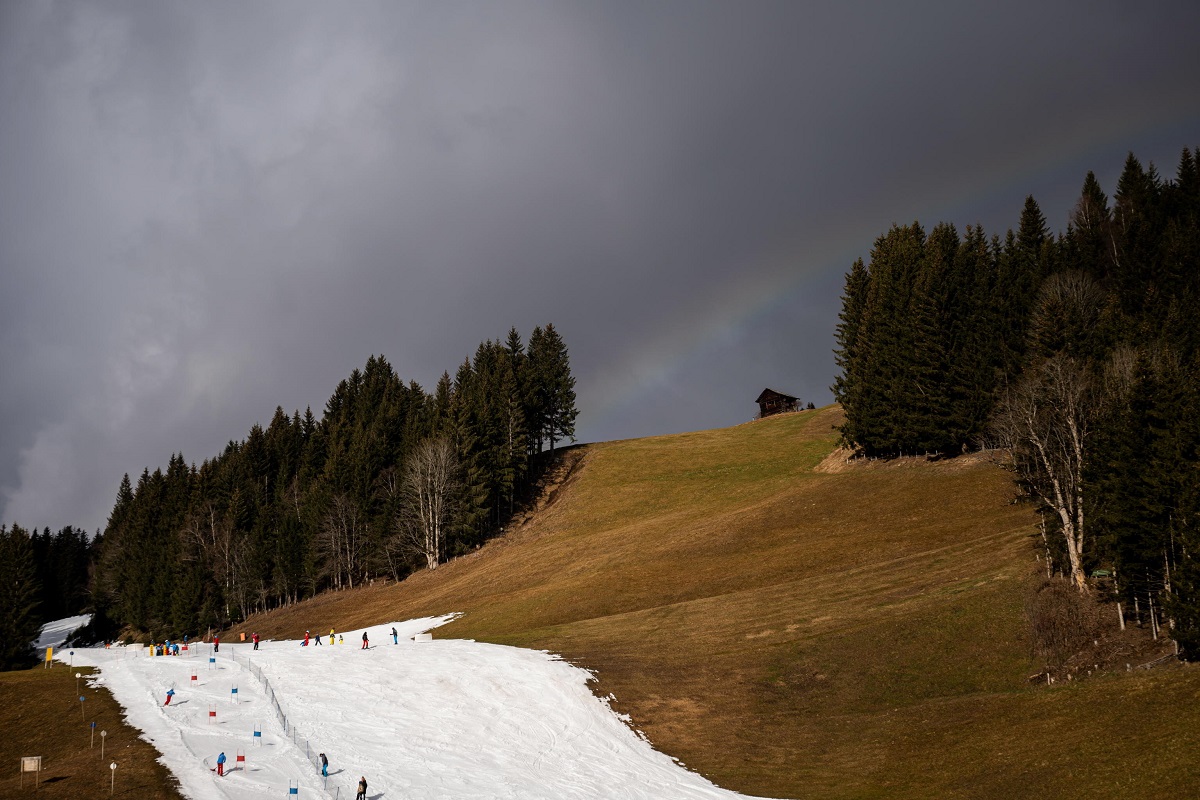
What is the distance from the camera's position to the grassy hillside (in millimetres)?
28703

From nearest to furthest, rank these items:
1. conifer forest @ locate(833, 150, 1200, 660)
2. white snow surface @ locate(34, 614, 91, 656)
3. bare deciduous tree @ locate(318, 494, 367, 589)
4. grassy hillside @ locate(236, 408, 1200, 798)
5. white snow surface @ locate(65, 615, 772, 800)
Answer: grassy hillside @ locate(236, 408, 1200, 798)
white snow surface @ locate(65, 615, 772, 800)
conifer forest @ locate(833, 150, 1200, 660)
bare deciduous tree @ locate(318, 494, 367, 589)
white snow surface @ locate(34, 614, 91, 656)

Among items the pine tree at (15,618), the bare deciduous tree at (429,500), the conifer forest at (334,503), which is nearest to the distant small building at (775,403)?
the conifer forest at (334,503)

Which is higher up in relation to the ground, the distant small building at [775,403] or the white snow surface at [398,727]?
the distant small building at [775,403]

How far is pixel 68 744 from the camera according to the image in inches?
1344

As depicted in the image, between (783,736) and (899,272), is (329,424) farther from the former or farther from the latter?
(783,736)

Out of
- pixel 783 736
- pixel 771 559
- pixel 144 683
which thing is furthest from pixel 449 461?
pixel 783 736

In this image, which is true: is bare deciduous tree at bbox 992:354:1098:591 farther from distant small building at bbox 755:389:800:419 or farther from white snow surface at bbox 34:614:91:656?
white snow surface at bbox 34:614:91:656

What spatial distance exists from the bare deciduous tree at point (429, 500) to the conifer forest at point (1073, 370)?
169 ft

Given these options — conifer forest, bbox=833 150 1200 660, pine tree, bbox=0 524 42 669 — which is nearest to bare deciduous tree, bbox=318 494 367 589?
pine tree, bbox=0 524 42 669

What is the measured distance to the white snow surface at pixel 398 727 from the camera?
31469mm

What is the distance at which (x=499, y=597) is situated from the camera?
231 ft

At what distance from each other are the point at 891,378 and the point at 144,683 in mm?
74038

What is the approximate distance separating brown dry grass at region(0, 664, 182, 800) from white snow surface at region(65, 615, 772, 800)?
0.94 meters

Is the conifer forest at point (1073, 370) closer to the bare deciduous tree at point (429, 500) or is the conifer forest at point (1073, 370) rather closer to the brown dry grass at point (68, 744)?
the brown dry grass at point (68, 744)
